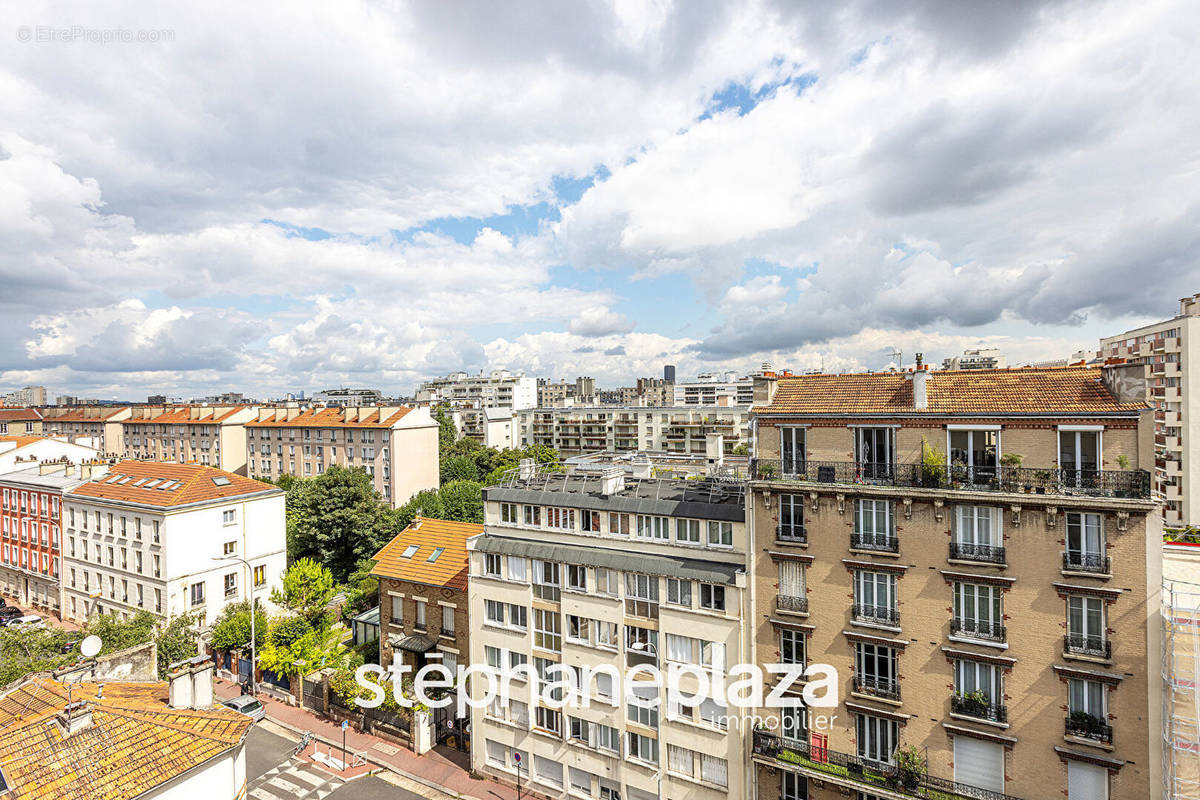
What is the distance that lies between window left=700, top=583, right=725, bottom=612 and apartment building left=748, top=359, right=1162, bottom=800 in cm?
179

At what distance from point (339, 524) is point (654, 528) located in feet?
151

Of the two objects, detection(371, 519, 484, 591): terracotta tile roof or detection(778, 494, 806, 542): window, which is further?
detection(371, 519, 484, 591): terracotta tile roof

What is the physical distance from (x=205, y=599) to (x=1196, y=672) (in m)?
65.9

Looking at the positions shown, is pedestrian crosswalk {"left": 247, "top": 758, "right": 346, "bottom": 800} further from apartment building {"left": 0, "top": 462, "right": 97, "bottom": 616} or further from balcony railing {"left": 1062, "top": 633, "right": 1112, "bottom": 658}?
apartment building {"left": 0, "top": 462, "right": 97, "bottom": 616}

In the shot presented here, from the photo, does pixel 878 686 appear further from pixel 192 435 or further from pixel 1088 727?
pixel 192 435

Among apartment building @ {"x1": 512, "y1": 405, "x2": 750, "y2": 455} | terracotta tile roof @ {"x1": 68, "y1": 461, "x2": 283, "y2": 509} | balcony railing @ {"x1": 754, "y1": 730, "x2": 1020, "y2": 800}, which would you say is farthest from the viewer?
apartment building @ {"x1": 512, "y1": 405, "x2": 750, "y2": 455}

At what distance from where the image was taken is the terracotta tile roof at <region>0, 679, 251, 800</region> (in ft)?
56.4

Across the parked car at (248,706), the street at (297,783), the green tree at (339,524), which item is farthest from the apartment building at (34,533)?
the street at (297,783)

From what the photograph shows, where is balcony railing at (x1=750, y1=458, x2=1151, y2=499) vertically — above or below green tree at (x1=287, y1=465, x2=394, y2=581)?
above

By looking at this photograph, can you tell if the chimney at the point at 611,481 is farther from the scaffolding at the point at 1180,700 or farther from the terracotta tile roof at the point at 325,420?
the terracotta tile roof at the point at 325,420

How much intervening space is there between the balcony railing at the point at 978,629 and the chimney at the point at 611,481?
17347 mm

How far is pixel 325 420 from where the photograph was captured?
325 feet

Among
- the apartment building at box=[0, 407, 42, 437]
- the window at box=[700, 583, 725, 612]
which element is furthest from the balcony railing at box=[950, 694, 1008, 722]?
the apartment building at box=[0, 407, 42, 437]

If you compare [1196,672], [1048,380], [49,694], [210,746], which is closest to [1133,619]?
[1196,672]
